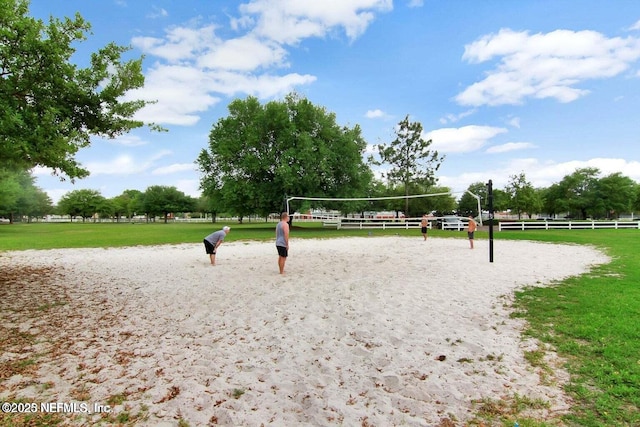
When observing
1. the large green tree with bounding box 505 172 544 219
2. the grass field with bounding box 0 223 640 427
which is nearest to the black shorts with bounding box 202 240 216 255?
the grass field with bounding box 0 223 640 427

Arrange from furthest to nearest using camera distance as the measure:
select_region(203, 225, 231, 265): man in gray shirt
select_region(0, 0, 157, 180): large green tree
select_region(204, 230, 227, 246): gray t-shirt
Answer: select_region(204, 230, 227, 246): gray t-shirt → select_region(203, 225, 231, 265): man in gray shirt → select_region(0, 0, 157, 180): large green tree

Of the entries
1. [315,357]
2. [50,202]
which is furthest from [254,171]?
[50,202]

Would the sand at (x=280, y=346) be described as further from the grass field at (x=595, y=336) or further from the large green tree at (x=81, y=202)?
the large green tree at (x=81, y=202)

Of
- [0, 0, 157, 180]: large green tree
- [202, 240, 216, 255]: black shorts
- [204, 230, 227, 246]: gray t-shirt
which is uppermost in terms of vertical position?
[0, 0, 157, 180]: large green tree

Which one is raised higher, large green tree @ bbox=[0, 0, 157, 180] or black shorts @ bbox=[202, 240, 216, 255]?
large green tree @ bbox=[0, 0, 157, 180]

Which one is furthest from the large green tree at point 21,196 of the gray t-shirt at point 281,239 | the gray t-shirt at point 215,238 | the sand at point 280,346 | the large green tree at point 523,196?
the large green tree at point 523,196

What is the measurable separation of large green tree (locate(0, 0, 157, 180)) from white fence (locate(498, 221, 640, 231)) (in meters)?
30.6

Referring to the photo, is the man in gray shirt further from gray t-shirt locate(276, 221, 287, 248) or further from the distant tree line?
the distant tree line

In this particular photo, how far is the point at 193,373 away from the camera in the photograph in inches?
158

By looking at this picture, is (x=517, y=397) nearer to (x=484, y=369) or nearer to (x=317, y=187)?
(x=484, y=369)

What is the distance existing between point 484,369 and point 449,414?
117 centimetres

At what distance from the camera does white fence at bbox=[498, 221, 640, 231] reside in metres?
30.4

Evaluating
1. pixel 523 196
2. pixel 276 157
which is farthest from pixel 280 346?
pixel 523 196

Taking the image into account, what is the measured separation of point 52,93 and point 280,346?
7.95 meters
